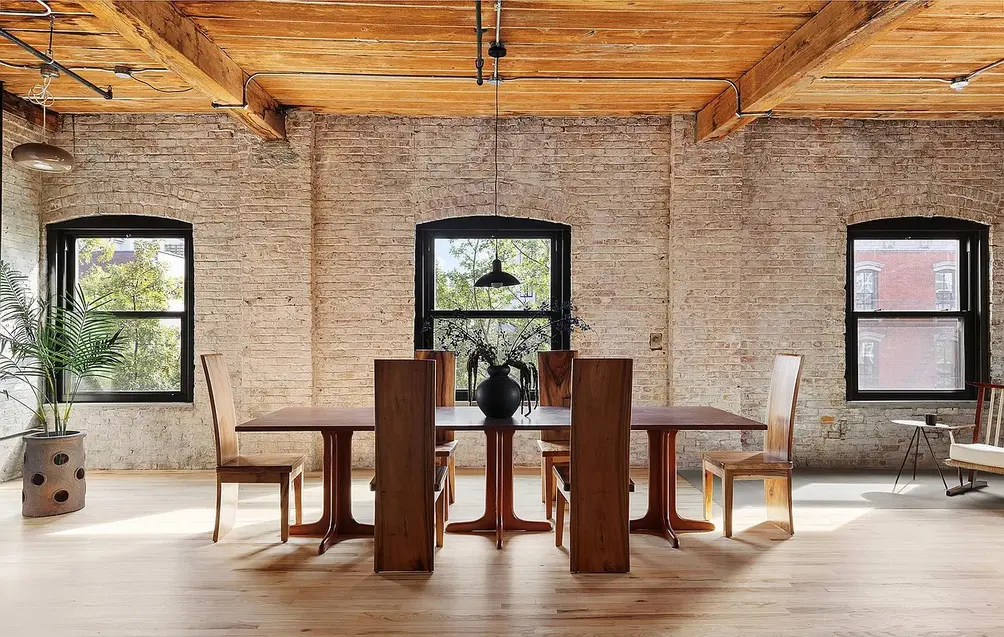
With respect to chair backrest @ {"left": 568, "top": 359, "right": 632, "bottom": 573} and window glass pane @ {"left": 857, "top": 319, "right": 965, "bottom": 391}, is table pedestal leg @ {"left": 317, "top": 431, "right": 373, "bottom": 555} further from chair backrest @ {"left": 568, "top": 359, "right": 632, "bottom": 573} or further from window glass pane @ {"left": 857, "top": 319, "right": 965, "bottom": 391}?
window glass pane @ {"left": 857, "top": 319, "right": 965, "bottom": 391}

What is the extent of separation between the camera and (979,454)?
15.6 feet

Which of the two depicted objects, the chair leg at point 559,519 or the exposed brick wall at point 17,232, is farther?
the exposed brick wall at point 17,232

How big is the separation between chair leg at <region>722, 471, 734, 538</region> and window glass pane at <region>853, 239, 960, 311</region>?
3.00 meters

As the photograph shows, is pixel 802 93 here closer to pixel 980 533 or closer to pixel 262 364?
pixel 980 533

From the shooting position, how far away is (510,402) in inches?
154

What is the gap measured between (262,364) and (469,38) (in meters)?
3.19

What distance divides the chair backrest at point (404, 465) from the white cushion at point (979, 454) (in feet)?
12.8

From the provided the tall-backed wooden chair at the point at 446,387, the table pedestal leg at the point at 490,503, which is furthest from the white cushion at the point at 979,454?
the tall-backed wooden chair at the point at 446,387

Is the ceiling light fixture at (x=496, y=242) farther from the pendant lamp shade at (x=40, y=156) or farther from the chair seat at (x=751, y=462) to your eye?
the pendant lamp shade at (x=40, y=156)

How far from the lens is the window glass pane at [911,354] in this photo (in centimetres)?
611

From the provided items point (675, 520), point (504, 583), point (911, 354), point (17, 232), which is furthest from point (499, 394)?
point (17, 232)

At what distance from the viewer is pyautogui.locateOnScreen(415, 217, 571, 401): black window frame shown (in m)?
6.03

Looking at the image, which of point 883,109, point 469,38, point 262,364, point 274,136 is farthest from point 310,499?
point 883,109

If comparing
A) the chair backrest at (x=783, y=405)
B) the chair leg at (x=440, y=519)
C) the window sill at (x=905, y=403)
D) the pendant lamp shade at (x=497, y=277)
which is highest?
the pendant lamp shade at (x=497, y=277)
